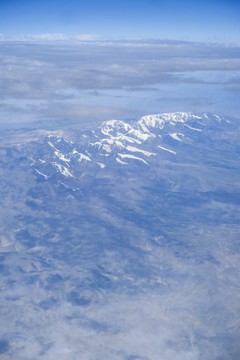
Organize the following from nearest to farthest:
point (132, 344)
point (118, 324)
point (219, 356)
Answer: point (219, 356), point (132, 344), point (118, 324)

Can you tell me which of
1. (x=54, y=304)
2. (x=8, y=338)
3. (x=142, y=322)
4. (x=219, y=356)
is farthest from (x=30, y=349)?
(x=219, y=356)

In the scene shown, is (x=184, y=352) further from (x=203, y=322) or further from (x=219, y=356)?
(x=203, y=322)

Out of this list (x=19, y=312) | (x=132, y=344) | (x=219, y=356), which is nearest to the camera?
(x=219, y=356)

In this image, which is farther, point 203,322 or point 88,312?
point 88,312

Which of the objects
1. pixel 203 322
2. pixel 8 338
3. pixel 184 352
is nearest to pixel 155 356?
A: pixel 184 352

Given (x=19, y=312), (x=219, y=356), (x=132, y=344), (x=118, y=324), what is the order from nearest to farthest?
(x=219, y=356) < (x=132, y=344) < (x=118, y=324) < (x=19, y=312)

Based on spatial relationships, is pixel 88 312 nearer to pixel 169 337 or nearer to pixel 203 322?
pixel 169 337

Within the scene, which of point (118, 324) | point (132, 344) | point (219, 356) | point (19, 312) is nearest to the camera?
point (219, 356)

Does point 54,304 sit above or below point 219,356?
below

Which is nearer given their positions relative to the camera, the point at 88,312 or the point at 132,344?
the point at 132,344
